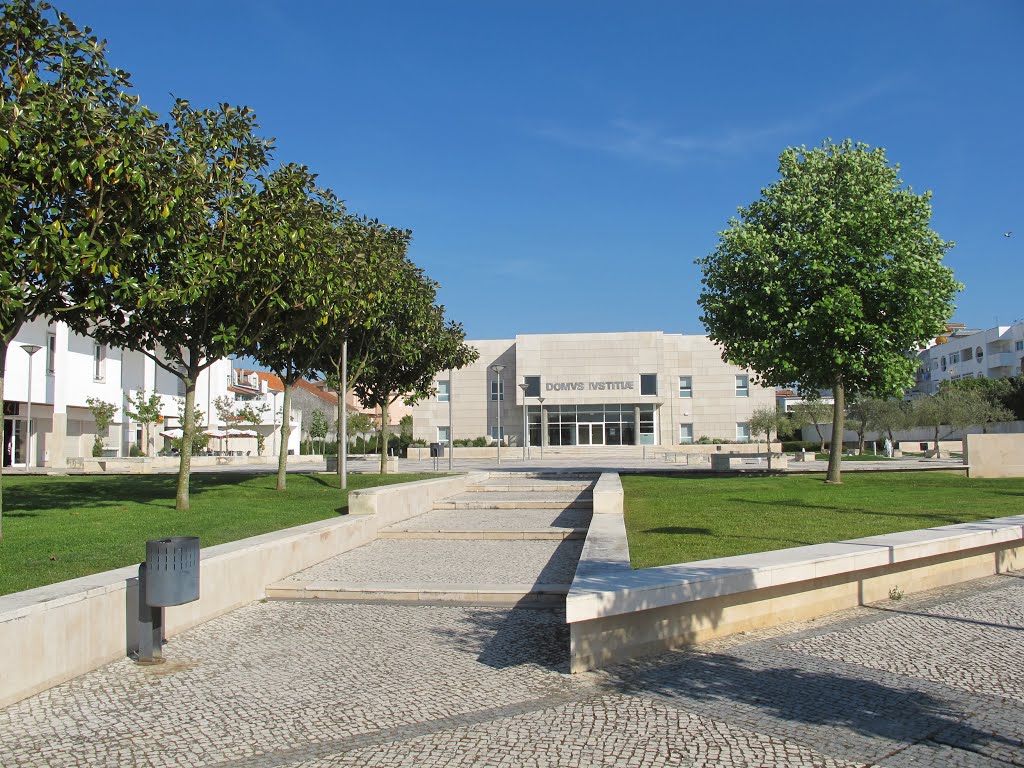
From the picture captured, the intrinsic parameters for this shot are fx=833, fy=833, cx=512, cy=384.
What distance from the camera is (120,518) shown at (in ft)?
40.0

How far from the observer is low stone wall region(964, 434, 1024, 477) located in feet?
77.2

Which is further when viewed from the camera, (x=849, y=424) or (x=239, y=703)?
(x=849, y=424)

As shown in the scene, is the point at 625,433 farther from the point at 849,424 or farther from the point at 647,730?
the point at 647,730

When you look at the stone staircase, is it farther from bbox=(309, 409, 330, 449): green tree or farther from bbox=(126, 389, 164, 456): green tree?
bbox=(309, 409, 330, 449): green tree

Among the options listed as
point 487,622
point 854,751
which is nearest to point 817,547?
point 487,622

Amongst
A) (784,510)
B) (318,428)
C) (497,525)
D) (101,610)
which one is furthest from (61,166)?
(318,428)

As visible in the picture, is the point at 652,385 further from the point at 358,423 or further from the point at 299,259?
the point at 299,259

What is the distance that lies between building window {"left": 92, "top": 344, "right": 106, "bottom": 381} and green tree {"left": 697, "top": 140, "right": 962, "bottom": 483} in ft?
114

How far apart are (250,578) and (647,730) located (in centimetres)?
533

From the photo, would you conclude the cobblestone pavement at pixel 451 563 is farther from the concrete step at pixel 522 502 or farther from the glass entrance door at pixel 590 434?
the glass entrance door at pixel 590 434

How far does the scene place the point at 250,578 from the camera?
878cm

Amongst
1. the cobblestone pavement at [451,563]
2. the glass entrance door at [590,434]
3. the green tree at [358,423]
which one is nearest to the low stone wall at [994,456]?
the cobblestone pavement at [451,563]

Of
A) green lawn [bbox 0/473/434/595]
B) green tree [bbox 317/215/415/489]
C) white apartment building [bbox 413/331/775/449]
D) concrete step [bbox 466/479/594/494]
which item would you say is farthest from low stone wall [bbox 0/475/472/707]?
white apartment building [bbox 413/331/775/449]

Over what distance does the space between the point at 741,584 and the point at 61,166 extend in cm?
854
